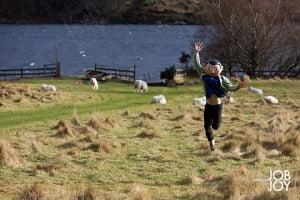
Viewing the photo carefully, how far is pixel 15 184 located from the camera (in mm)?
9820

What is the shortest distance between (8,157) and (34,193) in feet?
10.9

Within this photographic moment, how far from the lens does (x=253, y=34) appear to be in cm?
4284

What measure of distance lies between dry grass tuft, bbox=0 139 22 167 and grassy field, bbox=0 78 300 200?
2 cm

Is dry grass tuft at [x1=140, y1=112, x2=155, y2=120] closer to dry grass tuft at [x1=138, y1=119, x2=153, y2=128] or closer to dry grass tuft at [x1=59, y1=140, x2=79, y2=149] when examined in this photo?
dry grass tuft at [x1=138, y1=119, x2=153, y2=128]

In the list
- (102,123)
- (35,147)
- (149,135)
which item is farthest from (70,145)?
(102,123)

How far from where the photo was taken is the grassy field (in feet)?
29.5

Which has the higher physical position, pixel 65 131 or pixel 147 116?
pixel 65 131

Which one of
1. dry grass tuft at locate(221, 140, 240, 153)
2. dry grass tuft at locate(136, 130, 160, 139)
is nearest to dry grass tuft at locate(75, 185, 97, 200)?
dry grass tuft at locate(221, 140, 240, 153)

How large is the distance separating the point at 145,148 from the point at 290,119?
745cm

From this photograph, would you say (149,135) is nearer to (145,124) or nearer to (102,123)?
(102,123)

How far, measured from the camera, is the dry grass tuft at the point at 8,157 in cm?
1144

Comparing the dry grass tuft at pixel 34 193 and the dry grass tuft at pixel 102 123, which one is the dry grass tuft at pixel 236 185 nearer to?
the dry grass tuft at pixel 34 193

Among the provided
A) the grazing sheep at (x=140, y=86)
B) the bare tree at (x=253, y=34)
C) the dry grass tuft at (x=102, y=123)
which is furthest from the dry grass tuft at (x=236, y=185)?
the bare tree at (x=253, y=34)

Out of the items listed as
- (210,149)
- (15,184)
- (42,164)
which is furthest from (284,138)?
(15,184)
